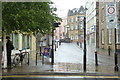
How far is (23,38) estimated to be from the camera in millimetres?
26297

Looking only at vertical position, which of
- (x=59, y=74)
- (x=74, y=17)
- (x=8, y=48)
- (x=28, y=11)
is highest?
(x=74, y=17)

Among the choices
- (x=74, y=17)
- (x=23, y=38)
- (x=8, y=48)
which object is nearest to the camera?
(x=8, y=48)

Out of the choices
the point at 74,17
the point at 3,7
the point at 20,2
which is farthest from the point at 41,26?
the point at 74,17

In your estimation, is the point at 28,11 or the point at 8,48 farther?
the point at 8,48

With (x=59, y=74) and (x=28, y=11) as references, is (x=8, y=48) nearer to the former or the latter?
(x=28, y=11)

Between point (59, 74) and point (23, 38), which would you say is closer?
point (59, 74)

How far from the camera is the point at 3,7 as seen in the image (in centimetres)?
918

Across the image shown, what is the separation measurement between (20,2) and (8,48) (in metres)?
3.23

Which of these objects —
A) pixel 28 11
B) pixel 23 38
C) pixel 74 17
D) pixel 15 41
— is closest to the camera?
pixel 28 11

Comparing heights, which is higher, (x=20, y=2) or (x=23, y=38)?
(x=20, y=2)

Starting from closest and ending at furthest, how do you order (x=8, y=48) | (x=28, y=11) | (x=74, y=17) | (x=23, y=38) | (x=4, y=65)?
(x=28, y=11), (x=4, y=65), (x=8, y=48), (x=23, y=38), (x=74, y=17)

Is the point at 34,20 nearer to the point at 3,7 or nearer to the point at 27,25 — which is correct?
the point at 27,25

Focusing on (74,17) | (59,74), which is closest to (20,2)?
(59,74)

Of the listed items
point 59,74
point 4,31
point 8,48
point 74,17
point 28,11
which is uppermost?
point 74,17
